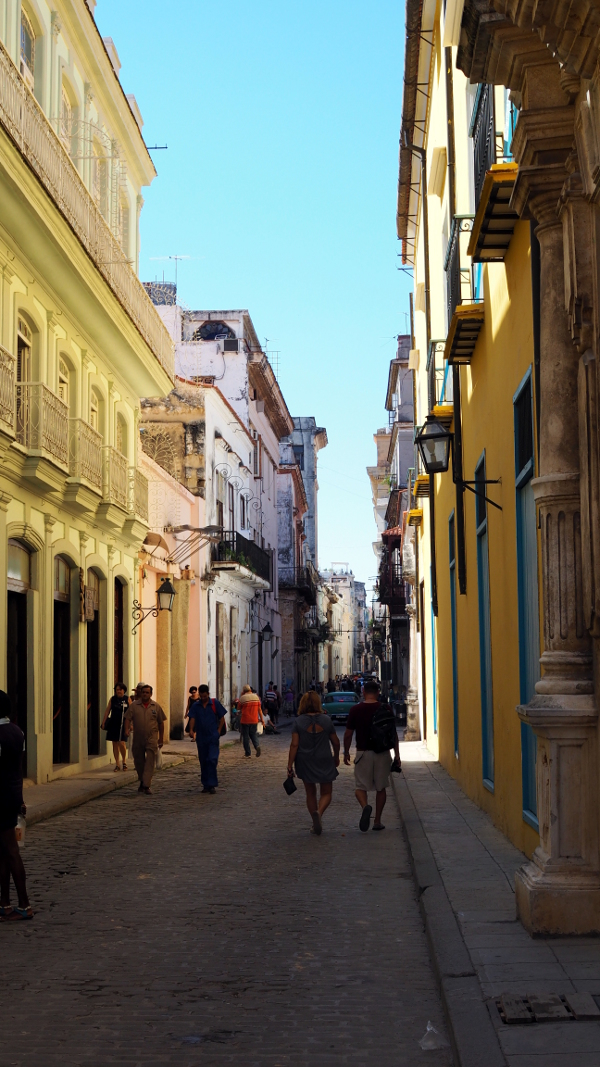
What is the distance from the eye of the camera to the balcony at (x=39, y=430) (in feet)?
53.5

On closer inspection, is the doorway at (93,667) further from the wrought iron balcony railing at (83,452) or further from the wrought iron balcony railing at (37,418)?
the wrought iron balcony railing at (37,418)

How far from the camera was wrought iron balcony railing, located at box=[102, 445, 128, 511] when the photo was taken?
20344mm

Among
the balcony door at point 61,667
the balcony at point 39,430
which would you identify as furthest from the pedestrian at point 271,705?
the balcony at point 39,430

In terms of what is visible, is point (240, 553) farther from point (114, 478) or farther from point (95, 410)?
point (114, 478)

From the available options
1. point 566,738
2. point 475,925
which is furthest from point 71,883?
point 566,738

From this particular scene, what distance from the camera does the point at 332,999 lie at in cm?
597

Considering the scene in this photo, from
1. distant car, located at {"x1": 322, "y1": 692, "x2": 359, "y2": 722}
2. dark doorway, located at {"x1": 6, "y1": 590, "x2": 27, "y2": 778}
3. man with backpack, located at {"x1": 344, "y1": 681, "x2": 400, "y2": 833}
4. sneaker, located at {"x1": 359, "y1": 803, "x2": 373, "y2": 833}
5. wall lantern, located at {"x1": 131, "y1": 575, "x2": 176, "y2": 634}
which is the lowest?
distant car, located at {"x1": 322, "y1": 692, "x2": 359, "y2": 722}

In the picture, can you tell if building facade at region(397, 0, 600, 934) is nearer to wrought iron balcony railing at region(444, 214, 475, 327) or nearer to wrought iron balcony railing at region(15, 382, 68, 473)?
wrought iron balcony railing at region(444, 214, 475, 327)

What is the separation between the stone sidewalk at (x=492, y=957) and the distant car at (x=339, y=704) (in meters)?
32.3

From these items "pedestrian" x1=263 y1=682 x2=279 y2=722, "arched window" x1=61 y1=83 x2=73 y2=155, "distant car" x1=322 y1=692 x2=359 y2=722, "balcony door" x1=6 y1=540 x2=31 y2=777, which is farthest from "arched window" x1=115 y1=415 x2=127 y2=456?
"distant car" x1=322 y1=692 x2=359 y2=722

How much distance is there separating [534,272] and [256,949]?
15.3 feet

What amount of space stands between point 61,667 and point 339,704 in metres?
24.9

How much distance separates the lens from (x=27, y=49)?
57.3 feet

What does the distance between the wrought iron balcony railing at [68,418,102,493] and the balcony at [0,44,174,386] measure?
583mm
